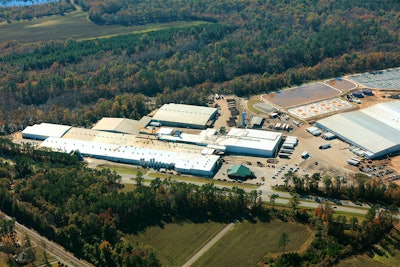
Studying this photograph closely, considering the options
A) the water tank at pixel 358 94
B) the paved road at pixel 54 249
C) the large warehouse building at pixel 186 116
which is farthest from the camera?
the water tank at pixel 358 94

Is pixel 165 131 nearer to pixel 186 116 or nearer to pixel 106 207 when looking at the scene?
pixel 186 116

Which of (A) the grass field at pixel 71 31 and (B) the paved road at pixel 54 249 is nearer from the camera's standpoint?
(B) the paved road at pixel 54 249

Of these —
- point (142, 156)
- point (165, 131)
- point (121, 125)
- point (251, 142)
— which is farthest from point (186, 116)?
point (251, 142)

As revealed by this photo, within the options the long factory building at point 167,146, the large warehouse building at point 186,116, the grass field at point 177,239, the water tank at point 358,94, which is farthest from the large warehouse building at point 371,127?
the grass field at point 177,239

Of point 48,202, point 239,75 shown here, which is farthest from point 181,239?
point 239,75

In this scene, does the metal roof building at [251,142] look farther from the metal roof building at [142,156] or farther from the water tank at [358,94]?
the water tank at [358,94]

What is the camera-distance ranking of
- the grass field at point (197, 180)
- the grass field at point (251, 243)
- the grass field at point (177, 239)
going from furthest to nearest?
the grass field at point (197, 180) < the grass field at point (177, 239) < the grass field at point (251, 243)

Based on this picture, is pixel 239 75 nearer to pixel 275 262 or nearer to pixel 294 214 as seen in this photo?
pixel 294 214
